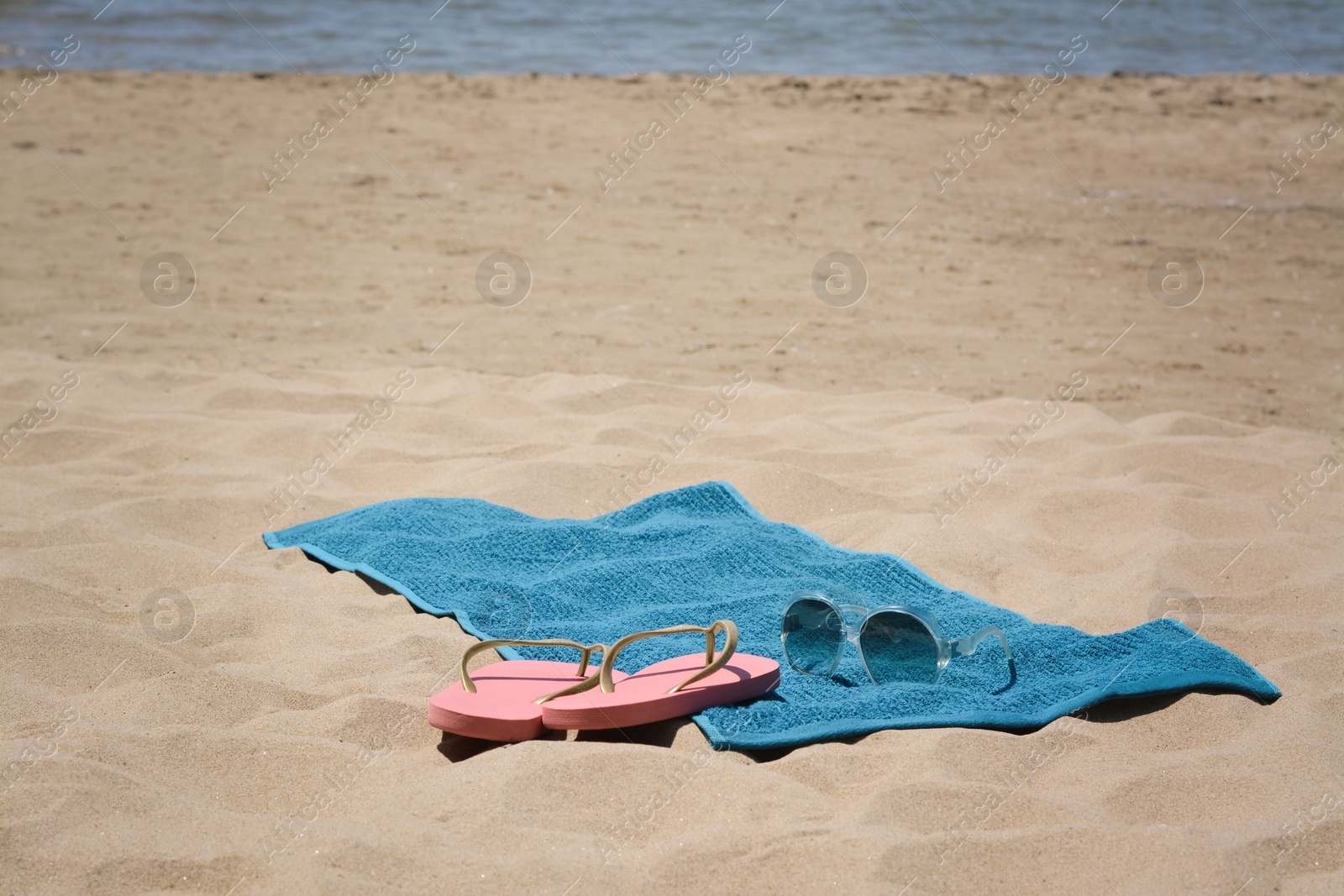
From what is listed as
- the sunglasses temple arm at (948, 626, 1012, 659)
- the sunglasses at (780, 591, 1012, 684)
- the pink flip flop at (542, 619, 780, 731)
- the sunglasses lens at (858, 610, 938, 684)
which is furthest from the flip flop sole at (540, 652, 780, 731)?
the sunglasses temple arm at (948, 626, 1012, 659)

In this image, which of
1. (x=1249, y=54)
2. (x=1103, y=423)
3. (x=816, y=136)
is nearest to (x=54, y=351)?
(x=1103, y=423)

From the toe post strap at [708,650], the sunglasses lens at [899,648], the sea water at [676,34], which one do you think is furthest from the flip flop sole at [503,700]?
the sea water at [676,34]

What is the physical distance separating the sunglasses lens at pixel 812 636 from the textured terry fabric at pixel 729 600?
0.12 ft

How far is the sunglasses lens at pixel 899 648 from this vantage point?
244cm

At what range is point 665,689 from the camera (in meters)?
2.31

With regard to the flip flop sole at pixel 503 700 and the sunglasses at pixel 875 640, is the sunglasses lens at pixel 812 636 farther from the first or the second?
the flip flop sole at pixel 503 700

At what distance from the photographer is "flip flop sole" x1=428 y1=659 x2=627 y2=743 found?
86.7 inches

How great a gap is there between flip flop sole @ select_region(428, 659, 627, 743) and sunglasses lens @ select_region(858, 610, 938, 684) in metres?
0.58

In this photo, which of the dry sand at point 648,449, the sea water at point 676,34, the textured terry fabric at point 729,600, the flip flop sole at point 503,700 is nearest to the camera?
the dry sand at point 648,449

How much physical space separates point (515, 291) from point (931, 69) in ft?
24.9

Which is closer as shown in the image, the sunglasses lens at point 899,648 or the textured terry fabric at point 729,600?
the textured terry fabric at point 729,600

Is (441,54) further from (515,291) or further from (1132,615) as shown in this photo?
(1132,615)

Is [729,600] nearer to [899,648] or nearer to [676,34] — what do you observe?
[899,648]

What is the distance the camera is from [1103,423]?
13.8 feet
